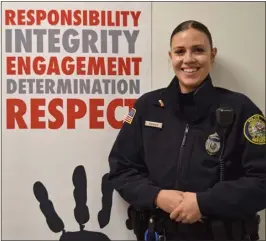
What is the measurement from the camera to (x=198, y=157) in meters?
1.27

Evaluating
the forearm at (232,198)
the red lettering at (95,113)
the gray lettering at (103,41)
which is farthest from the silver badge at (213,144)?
the gray lettering at (103,41)

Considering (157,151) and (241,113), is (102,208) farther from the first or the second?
(241,113)

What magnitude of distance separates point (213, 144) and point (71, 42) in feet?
2.33

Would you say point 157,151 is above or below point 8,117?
below

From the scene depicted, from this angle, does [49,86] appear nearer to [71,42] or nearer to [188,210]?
[71,42]

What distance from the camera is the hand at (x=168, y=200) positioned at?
1.23 m

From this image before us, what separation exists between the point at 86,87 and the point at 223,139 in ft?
1.97

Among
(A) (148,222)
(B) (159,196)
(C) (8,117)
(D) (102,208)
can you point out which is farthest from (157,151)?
(C) (8,117)

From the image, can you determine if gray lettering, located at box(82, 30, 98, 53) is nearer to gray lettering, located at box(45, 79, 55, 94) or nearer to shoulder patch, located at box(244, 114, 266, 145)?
gray lettering, located at box(45, 79, 55, 94)

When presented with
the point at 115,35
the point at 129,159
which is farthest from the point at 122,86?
the point at 129,159

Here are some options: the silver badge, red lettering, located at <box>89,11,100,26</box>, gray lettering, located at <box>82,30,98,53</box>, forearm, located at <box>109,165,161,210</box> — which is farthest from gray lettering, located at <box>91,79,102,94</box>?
the silver badge

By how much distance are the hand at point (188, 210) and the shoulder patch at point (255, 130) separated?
0.92ft

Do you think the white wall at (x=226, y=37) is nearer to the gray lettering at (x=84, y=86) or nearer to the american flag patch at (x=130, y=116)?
the american flag patch at (x=130, y=116)

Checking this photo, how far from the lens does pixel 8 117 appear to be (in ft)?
4.92
